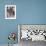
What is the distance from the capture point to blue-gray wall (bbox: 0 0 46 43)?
3648 mm

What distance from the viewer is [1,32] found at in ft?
11.9

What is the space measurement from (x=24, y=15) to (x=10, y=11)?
41 centimetres

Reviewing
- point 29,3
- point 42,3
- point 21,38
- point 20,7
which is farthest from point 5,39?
point 42,3

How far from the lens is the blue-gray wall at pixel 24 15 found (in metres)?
3.65

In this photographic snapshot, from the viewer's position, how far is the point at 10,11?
12.0ft

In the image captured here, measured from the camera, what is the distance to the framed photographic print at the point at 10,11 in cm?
365

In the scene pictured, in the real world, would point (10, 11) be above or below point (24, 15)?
above

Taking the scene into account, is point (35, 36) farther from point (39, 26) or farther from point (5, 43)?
point (5, 43)

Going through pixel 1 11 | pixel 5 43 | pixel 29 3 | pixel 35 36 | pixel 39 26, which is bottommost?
pixel 5 43

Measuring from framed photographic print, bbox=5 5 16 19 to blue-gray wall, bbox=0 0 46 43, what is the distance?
0.28ft

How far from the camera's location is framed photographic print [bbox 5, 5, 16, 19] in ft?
12.0

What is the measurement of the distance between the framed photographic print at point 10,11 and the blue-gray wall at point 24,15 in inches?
3.3

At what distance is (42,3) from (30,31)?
2.84 feet

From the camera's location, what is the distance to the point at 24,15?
3.66 meters
